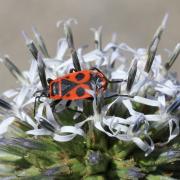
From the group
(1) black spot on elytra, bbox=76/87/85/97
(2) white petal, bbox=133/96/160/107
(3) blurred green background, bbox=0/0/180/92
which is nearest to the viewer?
(1) black spot on elytra, bbox=76/87/85/97

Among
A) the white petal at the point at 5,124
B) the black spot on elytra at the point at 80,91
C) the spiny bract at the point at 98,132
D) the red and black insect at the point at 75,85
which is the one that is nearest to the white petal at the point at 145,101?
the spiny bract at the point at 98,132

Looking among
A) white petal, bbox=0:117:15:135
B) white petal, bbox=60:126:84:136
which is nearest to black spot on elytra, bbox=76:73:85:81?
white petal, bbox=60:126:84:136

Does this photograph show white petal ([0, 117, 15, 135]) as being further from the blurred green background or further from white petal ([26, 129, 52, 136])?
the blurred green background

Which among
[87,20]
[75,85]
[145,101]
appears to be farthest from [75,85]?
[87,20]

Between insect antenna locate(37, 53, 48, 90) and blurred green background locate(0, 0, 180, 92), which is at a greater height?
blurred green background locate(0, 0, 180, 92)

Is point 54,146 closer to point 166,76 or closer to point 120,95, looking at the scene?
point 120,95

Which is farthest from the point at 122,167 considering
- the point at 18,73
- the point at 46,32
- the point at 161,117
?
the point at 46,32
